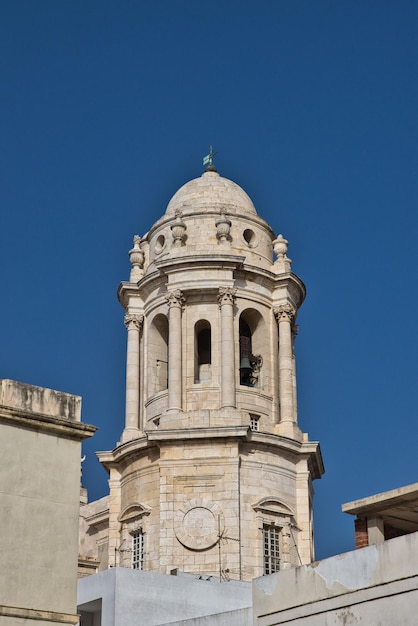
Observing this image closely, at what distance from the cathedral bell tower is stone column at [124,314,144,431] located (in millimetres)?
53

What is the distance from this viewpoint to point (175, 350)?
5669 cm

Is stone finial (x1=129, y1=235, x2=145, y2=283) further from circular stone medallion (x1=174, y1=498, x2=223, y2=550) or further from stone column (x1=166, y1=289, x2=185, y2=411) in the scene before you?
circular stone medallion (x1=174, y1=498, x2=223, y2=550)

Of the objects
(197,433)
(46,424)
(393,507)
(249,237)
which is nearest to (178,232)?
(249,237)

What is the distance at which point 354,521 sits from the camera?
3722cm

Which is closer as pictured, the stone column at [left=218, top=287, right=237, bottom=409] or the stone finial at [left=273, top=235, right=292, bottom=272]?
the stone column at [left=218, top=287, right=237, bottom=409]

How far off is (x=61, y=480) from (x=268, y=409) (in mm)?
26705

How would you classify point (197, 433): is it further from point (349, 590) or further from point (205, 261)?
point (349, 590)

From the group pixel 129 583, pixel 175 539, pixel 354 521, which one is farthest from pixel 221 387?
pixel 354 521

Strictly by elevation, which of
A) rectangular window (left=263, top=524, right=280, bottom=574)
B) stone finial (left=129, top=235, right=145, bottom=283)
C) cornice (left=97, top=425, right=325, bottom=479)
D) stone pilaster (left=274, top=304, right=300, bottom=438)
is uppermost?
stone finial (left=129, top=235, right=145, bottom=283)

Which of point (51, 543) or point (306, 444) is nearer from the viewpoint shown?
point (51, 543)

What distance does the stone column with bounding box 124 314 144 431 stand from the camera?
58.4 meters

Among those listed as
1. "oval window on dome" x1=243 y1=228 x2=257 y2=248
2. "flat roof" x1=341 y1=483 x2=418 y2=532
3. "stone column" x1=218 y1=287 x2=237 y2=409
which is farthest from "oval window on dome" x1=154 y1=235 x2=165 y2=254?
"flat roof" x1=341 y1=483 x2=418 y2=532

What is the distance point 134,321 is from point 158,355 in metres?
1.84

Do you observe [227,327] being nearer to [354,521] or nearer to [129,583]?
[129,583]
